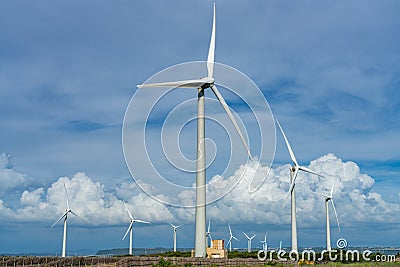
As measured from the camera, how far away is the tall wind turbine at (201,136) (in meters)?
60.1

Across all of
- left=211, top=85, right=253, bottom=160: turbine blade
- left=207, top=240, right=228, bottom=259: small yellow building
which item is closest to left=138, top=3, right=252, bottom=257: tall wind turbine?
left=211, top=85, right=253, bottom=160: turbine blade

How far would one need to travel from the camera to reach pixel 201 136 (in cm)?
6228

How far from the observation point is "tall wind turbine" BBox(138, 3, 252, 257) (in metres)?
60.1

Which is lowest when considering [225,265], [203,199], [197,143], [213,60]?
[225,265]

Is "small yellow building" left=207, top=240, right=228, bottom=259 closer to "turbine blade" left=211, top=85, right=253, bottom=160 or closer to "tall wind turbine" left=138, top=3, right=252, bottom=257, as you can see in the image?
"tall wind turbine" left=138, top=3, right=252, bottom=257

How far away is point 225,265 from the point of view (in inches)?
2216

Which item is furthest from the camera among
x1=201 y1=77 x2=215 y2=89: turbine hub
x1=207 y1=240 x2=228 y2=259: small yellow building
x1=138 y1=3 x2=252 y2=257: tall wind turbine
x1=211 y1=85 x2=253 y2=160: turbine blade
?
x1=207 y1=240 x2=228 y2=259: small yellow building

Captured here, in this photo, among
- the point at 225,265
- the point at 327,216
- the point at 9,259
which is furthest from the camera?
the point at 327,216

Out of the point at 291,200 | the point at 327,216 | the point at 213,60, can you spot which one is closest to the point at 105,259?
the point at 213,60

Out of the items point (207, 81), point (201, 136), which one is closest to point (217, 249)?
point (201, 136)

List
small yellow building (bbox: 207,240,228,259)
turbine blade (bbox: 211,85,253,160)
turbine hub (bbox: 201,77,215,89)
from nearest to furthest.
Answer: turbine blade (bbox: 211,85,253,160) < turbine hub (bbox: 201,77,215,89) < small yellow building (bbox: 207,240,228,259)

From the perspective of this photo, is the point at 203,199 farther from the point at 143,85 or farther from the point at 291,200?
the point at 291,200

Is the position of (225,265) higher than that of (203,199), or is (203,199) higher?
(203,199)

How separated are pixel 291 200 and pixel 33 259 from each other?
45.7m
